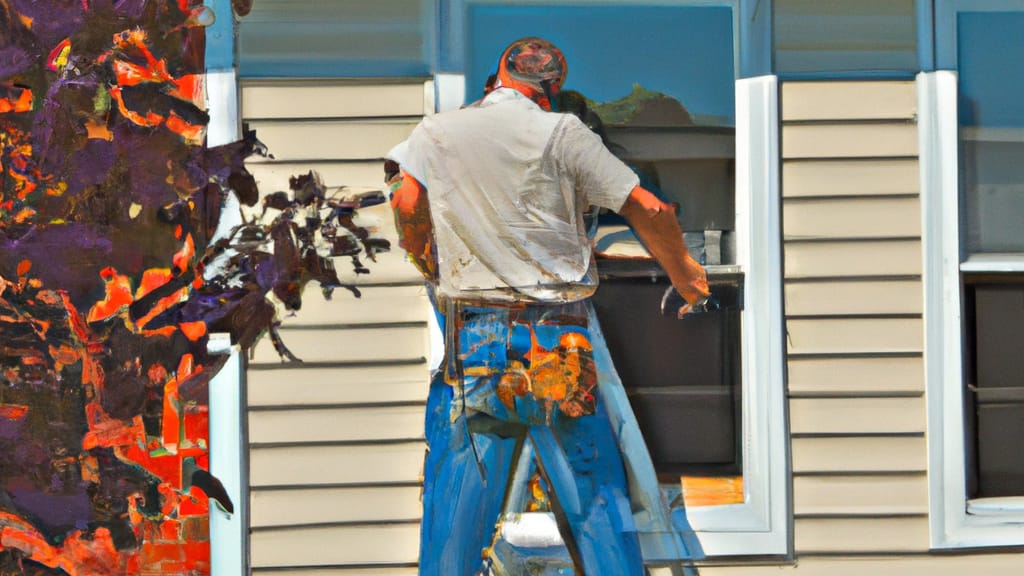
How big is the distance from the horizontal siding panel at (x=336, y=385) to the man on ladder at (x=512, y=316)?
83 millimetres

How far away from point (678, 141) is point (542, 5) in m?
0.58

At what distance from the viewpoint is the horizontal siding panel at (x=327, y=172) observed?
8.80ft

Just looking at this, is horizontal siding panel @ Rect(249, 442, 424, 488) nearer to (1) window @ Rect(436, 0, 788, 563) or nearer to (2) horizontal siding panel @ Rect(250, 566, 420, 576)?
(2) horizontal siding panel @ Rect(250, 566, 420, 576)

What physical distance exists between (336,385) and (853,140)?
175 centimetres

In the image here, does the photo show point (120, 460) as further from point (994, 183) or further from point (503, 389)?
point (994, 183)

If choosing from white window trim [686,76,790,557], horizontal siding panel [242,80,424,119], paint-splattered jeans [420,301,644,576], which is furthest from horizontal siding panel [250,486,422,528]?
horizontal siding panel [242,80,424,119]

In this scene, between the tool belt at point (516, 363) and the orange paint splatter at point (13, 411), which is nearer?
the tool belt at point (516, 363)

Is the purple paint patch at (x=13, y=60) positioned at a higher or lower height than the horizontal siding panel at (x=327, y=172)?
higher

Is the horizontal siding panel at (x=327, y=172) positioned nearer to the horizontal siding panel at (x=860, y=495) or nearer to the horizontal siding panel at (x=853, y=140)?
the horizontal siding panel at (x=853, y=140)

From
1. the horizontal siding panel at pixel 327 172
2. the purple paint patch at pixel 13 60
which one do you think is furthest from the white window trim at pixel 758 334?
the purple paint patch at pixel 13 60

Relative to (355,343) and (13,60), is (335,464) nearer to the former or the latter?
(355,343)

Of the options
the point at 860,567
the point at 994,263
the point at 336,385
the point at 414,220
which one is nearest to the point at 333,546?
the point at 336,385

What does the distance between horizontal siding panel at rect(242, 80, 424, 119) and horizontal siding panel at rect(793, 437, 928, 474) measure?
1.57 meters

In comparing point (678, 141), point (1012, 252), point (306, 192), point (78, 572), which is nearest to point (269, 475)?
point (78, 572)
